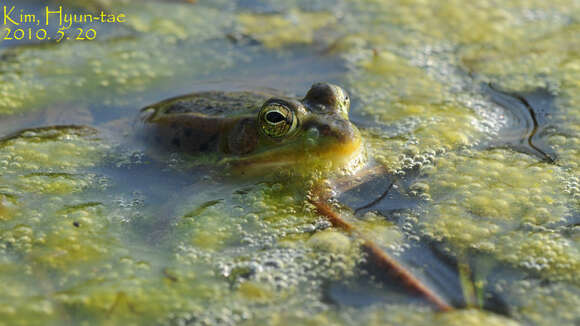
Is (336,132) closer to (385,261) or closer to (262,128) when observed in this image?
(262,128)

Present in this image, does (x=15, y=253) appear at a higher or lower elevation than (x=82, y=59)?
lower

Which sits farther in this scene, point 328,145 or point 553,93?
point 553,93

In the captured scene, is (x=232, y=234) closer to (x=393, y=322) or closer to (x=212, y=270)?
(x=212, y=270)

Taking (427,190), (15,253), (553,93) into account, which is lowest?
(15,253)

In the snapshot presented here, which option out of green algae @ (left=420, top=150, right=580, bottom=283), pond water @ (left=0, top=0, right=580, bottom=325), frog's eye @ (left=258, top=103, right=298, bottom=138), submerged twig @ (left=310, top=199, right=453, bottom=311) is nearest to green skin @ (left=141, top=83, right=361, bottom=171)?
frog's eye @ (left=258, top=103, right=298, bottom=138)

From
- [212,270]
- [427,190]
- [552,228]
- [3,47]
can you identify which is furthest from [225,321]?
[3,47]

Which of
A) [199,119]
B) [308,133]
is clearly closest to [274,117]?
Result: [308,133]
